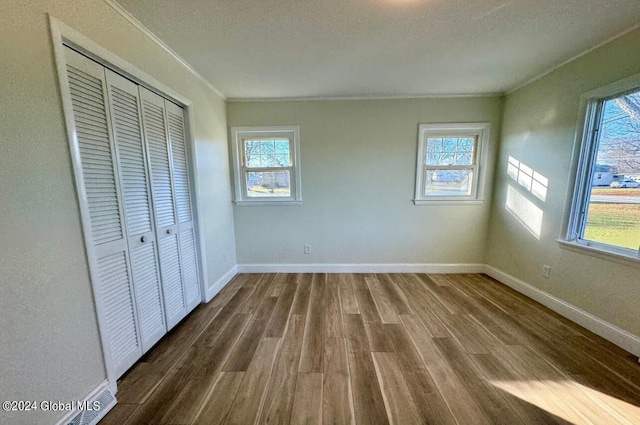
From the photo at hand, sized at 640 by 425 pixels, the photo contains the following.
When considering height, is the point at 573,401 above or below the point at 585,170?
below

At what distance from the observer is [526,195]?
256 cm

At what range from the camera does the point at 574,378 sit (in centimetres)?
148

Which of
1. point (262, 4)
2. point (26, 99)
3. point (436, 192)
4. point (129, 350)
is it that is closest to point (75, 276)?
point (129, 350)

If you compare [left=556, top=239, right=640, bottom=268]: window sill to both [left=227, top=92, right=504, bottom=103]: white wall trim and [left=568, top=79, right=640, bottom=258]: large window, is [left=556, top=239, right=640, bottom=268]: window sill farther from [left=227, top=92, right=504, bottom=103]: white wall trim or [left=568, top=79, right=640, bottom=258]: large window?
[left=227, top=92, right=504, bottom=103]: white wall trim

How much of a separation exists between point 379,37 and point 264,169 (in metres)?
2.05

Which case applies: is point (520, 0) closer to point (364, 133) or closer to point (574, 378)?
point (364, 133)

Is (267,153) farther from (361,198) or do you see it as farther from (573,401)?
(573,401)

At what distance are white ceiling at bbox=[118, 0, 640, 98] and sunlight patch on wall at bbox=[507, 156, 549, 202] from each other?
3.08ft

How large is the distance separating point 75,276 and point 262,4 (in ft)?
6.20

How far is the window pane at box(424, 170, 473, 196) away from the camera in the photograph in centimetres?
309

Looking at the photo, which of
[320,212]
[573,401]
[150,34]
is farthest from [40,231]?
[573,401]

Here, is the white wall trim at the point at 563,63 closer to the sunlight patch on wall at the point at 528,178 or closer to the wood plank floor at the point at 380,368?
the sunlight patch on wall at the point at 528,178

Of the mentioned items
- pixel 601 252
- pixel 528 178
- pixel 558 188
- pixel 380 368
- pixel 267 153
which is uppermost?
pixel 267 153

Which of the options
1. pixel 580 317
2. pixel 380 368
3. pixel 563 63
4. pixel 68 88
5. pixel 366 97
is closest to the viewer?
pixel 68 88
